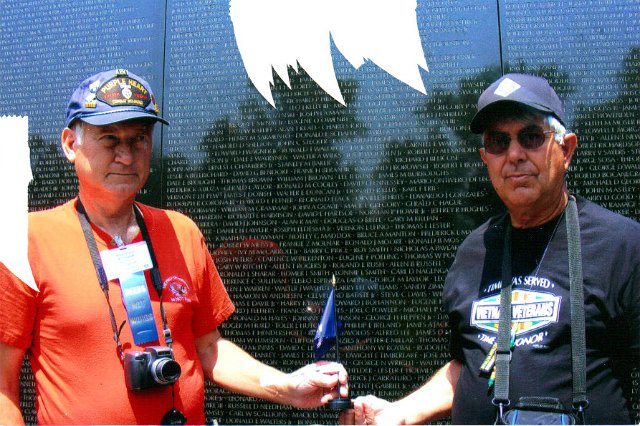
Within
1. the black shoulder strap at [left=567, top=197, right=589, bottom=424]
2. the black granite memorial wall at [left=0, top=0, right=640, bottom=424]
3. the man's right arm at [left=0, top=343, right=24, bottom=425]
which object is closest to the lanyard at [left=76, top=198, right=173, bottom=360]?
the man's right arm at [left=0, top=343, right=24, bottom=425]

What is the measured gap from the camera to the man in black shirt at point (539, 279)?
223cm

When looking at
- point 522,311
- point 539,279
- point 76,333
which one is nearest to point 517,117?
point 539,279

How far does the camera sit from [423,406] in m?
2.74

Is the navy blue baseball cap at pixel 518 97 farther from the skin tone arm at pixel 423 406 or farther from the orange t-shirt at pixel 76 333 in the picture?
the orange t-shirt at pixel 76 333

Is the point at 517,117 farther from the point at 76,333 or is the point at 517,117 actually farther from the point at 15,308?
the point at 15,308

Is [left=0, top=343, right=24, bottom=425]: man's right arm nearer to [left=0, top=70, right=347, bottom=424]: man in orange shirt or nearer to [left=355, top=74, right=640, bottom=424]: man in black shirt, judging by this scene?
[left=0, top=70, right=347, bottom=424]: man in orange shirt

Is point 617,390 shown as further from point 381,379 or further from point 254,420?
point 254,420

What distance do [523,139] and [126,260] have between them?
68.3 inches

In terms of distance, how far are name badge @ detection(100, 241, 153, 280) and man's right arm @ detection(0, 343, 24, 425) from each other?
1.57 ft

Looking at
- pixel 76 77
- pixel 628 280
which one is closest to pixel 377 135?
pixel 628 280

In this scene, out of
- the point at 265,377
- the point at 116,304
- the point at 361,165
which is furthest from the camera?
the point at 361,165

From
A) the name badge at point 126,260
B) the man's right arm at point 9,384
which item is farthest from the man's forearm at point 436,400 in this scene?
the man's right arm at point 9,384

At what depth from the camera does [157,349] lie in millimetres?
2498

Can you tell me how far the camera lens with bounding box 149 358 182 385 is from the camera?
7.90 feet
